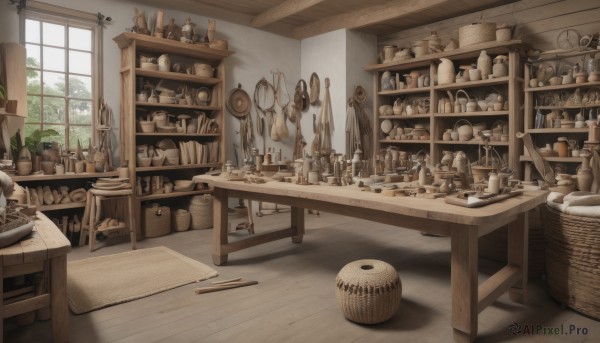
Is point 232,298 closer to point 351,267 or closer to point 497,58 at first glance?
point 351,267

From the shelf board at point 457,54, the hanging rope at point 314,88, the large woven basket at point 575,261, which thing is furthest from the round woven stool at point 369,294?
the hanging rope at point 314,88

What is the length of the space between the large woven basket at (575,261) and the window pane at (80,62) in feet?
16.8

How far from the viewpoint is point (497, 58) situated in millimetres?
5191

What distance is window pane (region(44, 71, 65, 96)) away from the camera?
15.9 feet

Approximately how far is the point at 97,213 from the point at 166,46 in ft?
7.20

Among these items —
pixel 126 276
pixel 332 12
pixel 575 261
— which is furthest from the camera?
pixel 332 12

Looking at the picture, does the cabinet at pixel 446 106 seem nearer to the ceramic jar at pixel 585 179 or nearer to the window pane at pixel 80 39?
the ceramic jar at pixel 585 179

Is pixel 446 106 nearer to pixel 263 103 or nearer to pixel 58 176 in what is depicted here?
pixel 263 103

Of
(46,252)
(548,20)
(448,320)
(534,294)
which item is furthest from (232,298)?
(548,20)

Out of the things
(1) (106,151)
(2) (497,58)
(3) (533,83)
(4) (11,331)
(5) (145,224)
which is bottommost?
(4) (11,331)

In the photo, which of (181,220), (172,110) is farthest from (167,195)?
(172,110)

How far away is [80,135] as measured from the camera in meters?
5.12

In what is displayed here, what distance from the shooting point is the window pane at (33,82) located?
477cm

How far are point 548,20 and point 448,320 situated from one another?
4295mm
